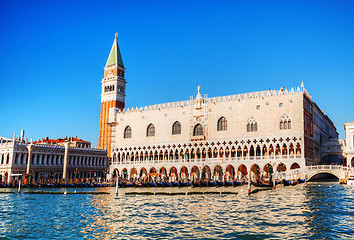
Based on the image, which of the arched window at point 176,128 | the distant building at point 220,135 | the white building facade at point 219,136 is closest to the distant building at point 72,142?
the distant building at point 220,135

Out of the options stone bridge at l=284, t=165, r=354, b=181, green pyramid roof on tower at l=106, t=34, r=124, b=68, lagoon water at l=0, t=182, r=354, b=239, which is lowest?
lagoon water at l=0, t=182, r=354, b=239

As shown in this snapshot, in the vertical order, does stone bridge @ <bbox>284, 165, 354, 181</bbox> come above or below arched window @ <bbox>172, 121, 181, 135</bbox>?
below

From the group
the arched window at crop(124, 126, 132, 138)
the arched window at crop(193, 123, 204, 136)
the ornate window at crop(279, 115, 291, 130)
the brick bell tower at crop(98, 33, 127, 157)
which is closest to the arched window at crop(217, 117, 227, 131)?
the arched window at crop(193, 123, 204, 136)

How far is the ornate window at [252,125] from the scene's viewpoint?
48.9m

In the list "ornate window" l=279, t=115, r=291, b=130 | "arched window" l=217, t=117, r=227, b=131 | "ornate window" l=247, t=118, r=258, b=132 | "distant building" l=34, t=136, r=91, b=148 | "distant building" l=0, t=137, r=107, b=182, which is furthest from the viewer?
"distant building" l=34, t=136, r=91, b=148

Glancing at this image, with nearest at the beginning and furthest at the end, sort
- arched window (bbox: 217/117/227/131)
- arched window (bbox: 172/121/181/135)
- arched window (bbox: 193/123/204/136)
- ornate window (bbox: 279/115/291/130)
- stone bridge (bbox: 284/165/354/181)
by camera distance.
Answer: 1. stone bridge (bbox: 284/165/354/181)
2. ornate window (bbox: 279/115/291/130)
3. arched window (bbox: 217/117/227/131)
4. arched window (bbox: 193/123/204/136)
5. arched window (bbox: 172/121/181/135)

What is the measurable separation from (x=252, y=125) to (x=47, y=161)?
31.1 meters

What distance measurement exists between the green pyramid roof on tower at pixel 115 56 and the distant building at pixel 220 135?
15.1 metres

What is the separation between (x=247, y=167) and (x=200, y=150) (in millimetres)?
7503

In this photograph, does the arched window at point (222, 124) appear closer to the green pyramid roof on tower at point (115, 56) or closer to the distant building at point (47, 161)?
the distant building at point (47, 161)

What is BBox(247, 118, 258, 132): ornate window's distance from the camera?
48912mm

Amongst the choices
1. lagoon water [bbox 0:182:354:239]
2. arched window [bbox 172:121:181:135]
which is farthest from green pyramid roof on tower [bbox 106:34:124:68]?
lagoon water [bbox 0:182:354:239]

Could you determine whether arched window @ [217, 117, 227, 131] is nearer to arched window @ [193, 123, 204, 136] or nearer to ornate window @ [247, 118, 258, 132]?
arched window @ [193, 123, 204, 136]

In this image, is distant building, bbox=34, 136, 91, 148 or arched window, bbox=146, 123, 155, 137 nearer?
arched window, bbox=146, 123, 155, 137
